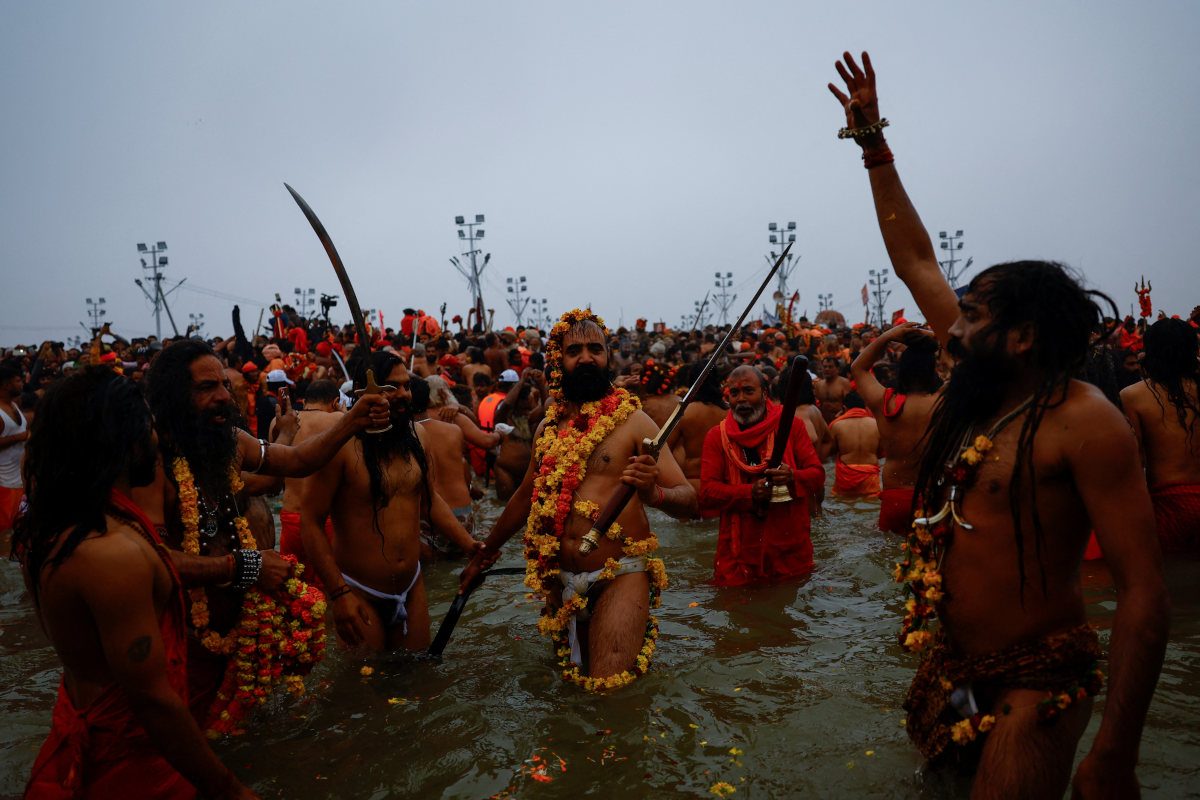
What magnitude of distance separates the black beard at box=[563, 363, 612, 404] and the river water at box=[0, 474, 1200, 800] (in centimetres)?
170

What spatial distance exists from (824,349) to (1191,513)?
36.1 feet

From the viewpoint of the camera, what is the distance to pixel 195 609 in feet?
12.7

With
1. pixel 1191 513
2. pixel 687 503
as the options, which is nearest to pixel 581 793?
pixel 687 503

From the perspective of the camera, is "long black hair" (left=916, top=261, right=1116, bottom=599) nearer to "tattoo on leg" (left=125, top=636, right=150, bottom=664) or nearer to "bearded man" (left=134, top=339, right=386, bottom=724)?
"tattoo on leg" (left=125, top=636, right=150, bottom=664)

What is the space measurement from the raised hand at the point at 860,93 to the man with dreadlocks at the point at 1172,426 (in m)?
3.37

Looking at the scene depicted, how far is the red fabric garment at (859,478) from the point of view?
10.4m

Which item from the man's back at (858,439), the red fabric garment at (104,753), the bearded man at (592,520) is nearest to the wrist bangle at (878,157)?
the bearded man at (592,520)

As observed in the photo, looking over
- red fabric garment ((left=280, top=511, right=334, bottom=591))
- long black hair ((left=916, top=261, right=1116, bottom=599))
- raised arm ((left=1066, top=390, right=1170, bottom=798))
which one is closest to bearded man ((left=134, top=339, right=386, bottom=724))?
red fabric garment ((left=280, top=511, right=334, bottom=591))

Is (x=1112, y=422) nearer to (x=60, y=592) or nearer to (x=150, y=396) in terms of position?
(x=60, y=592)

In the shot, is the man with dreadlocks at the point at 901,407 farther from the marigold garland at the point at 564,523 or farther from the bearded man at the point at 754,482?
the marigold garland at the point at 564,523

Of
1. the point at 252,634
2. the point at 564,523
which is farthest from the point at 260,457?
the point at 564,523

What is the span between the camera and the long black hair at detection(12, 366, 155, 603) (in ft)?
8.76

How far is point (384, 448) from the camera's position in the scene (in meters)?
5.22

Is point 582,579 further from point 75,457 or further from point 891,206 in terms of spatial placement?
point 75,457
